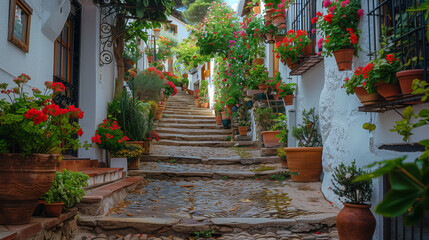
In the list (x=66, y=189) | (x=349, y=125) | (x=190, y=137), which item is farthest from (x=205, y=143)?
(x=66, y=189)

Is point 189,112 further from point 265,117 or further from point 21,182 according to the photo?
point 21,182

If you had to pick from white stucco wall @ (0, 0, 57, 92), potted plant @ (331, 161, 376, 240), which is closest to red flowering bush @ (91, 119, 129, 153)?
white stucco wall @ (0, 0, 57, 92)

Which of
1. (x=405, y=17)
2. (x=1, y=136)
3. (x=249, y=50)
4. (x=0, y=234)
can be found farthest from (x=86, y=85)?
(x=249, y=50)

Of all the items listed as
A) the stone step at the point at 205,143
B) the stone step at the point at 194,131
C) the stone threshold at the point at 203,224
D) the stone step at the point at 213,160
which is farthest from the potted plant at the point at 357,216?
the stone step at the point at 194,131

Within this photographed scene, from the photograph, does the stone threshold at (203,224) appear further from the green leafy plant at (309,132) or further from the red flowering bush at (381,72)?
the green leafy plant at (309,132)

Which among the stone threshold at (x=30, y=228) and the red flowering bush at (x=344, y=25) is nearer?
the stone threshold at (x=30, y=228)

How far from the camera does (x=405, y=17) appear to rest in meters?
2.88

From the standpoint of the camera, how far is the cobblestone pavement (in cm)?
808

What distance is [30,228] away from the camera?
98.4 inches

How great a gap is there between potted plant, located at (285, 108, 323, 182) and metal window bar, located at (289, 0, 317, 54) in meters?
1.27

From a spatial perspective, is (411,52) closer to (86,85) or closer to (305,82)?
(305,82)

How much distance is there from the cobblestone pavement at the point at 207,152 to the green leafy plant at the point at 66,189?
4538 millimetres

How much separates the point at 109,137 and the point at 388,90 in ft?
13.4

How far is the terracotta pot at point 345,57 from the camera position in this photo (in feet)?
11.8
